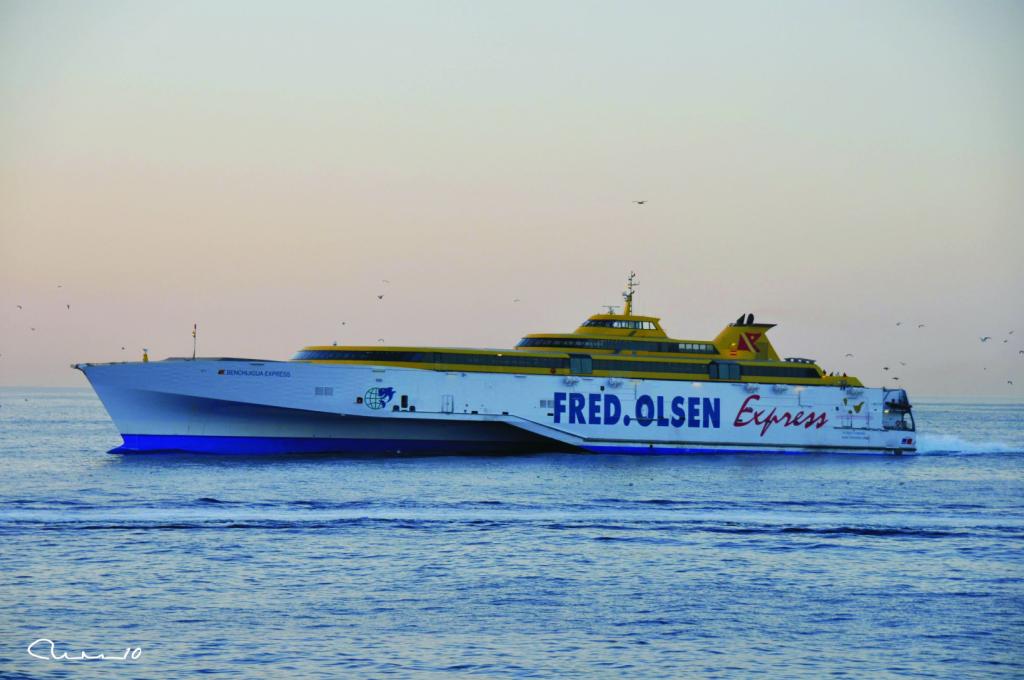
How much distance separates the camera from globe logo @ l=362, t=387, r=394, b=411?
168 feet

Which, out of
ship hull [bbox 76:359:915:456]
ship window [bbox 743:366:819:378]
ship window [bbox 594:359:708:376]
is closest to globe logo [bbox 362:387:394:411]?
ship hull [bbox 76:359:915:456]

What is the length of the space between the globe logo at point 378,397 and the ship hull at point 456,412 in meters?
0.04

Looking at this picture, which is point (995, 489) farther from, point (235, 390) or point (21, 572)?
point (21, 572)

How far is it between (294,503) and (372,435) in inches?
702

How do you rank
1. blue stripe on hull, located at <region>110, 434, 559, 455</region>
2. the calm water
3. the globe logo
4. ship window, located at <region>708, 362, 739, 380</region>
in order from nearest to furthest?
the calm water < blue stripe on hull, located at <region>110, 434, 559, 455</region> < the globe logo < ship window, located at <region>708, 362, 739, 380</region>

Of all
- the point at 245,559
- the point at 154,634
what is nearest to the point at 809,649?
the point at 154,634

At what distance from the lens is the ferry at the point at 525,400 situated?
49.8 meters

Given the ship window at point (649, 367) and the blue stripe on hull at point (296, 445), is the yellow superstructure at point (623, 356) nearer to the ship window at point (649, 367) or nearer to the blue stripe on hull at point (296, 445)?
the ship window at point (649, 367)

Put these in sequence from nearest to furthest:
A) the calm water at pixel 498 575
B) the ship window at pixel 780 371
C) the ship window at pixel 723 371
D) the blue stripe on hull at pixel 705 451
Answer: the calm water at pixel 498 575
the blue stripe on hull at pixel 705 451
the ship window at pixel 723 371
the ship window at pixel 780 371

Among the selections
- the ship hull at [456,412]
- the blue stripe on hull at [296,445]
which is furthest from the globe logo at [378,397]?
the blue stripe on hull at [296,445]

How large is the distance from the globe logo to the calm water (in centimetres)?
680

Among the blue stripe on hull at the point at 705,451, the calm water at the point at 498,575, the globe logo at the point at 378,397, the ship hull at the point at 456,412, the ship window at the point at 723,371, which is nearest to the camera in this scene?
the calm water at the point at 498,575

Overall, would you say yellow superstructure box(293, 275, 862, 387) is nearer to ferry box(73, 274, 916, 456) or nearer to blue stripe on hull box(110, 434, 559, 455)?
ferry box(73, 274, 916, 456)

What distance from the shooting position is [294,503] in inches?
1384
